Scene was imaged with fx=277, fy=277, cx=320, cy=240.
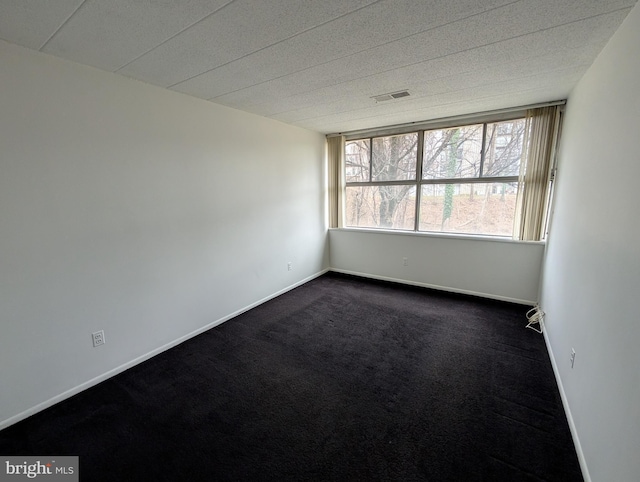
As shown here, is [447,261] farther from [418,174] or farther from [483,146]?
[483,146]

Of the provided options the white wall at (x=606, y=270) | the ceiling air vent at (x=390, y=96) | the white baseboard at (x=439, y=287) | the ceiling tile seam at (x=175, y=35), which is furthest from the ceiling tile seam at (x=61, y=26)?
the white baseboard at (x=439, y=287)

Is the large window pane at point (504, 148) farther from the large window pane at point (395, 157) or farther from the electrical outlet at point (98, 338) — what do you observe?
the electrical outlet at point (98, 338)

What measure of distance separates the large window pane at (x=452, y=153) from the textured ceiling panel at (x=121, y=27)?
3274 millimetres

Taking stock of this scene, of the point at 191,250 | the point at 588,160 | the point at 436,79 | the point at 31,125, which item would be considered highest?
the point at 436,79

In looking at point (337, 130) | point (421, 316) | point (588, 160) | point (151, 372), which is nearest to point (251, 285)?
point (151, 372)

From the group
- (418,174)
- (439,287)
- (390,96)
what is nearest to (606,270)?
(390,96)

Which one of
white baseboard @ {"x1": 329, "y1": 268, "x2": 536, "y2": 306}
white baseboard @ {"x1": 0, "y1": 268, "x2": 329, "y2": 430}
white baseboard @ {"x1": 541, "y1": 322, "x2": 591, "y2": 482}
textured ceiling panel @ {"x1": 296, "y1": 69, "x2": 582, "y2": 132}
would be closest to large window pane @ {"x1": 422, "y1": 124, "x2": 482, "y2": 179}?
textured ceiling panel @ {"x1": 296, "y1": 69, "x2": 582, "y2": 132}

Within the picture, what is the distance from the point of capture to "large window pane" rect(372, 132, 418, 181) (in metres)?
4.06

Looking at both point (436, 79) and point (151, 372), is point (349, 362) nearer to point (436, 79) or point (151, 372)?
point (151, 372)

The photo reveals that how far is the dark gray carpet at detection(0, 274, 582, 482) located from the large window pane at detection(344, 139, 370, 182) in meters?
2.57

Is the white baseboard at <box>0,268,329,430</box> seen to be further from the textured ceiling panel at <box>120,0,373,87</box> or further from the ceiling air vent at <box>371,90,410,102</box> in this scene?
the ceiling air vent at <box>371,90,410,102</box>

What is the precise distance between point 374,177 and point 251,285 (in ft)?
8.33

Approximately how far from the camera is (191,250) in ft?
9.06

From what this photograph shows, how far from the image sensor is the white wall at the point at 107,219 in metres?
1.76
